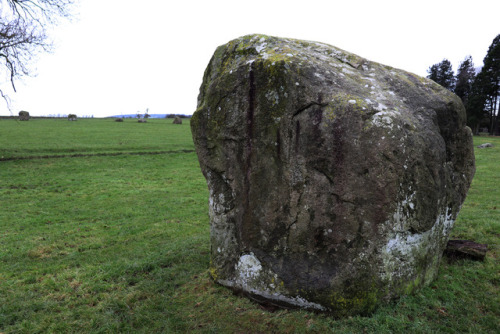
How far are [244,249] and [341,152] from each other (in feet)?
8.90

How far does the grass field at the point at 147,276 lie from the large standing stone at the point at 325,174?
47 cm

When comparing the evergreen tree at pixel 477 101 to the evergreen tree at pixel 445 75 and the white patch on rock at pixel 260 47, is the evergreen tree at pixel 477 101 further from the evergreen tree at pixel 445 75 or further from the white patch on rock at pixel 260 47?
the white patch on rock at pixel 260 47

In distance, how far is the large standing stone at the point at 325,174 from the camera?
5586 millimetres

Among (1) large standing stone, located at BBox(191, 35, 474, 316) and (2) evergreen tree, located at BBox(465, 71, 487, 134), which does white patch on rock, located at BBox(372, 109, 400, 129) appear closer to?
(1) large standing stone, located at BBox(191, 35, 474, 316)

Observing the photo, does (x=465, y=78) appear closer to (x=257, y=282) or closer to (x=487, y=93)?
(x=487, y=93)

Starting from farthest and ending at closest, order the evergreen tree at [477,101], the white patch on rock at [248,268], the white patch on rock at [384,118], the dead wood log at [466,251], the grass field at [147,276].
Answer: the evergreen tree at [477,101] < the dead wood log at [466,251] < the white patch on rock at [248,268] < the grass field at [147,276] < the white patch on rock at [384,118]

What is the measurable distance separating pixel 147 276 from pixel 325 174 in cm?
481

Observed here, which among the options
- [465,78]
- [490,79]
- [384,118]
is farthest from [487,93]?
[384,118]

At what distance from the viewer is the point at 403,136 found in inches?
218

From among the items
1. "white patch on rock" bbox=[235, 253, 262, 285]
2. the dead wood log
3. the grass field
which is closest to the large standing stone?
→ "white patch on rock" bbox=[235, 253, 262, 285]

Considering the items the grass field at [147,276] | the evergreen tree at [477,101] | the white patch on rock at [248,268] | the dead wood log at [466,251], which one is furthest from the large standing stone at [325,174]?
the evergreen tree at [477,101]

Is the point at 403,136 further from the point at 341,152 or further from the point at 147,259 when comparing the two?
the point at 147,259

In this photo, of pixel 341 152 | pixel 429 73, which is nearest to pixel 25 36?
pixel 341 152

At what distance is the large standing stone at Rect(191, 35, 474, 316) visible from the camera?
18.3 ft
